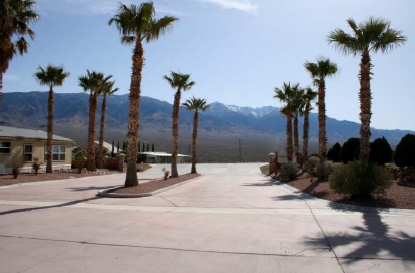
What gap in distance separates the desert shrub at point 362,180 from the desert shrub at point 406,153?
754 centimetres

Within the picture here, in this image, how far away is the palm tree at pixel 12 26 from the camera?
2119cm

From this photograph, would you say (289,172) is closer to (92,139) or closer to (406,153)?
(406,153)

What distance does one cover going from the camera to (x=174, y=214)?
10.9m

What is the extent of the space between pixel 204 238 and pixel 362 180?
7663 millimetres

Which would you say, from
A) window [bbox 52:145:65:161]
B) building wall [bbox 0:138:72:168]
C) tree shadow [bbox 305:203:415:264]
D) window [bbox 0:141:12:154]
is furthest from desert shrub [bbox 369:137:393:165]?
window [bbox 52:145:65:161]

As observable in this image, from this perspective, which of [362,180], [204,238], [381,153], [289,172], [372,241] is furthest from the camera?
[381,153]

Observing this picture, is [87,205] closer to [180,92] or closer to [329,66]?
[180,92]

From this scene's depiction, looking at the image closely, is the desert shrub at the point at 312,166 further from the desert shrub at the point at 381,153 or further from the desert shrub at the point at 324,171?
the desert shrub at the point at 381,153

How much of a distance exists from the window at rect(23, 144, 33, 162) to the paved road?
1996cm

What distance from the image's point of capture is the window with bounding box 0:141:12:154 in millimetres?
28723

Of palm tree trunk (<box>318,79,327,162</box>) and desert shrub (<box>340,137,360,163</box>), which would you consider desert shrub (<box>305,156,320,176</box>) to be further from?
desert shrub (<box>340,137,360,163</box>)

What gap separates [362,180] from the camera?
510 inches

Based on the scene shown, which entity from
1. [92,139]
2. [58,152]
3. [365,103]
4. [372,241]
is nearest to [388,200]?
[365,103]

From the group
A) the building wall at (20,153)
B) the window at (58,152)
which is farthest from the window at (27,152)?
the window at (58,152)
